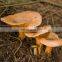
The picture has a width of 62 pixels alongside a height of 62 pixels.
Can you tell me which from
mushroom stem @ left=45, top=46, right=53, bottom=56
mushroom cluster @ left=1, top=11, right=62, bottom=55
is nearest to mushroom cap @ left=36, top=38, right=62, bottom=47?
mushroom cluster @ left=1, top=11, right=62, bottom=55

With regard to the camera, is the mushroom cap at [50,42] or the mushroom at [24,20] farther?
the mushroom at [24,20]

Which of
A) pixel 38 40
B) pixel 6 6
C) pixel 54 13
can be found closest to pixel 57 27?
pixel 54 13

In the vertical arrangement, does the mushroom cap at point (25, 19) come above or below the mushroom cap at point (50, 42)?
above

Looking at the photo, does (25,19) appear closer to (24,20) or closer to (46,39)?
(24,20)

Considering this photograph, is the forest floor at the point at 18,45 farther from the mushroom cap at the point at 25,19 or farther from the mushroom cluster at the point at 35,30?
the mushroom cap at the point at 25,19

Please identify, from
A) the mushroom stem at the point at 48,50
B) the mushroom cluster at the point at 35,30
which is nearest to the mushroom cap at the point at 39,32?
the mushroom cluster at the point at 35,30

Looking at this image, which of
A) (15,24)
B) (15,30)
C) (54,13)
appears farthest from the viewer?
(54,13)

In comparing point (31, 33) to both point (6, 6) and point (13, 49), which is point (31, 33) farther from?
point (6, 6)

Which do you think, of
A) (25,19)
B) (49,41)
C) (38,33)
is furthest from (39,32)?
(25,19)
